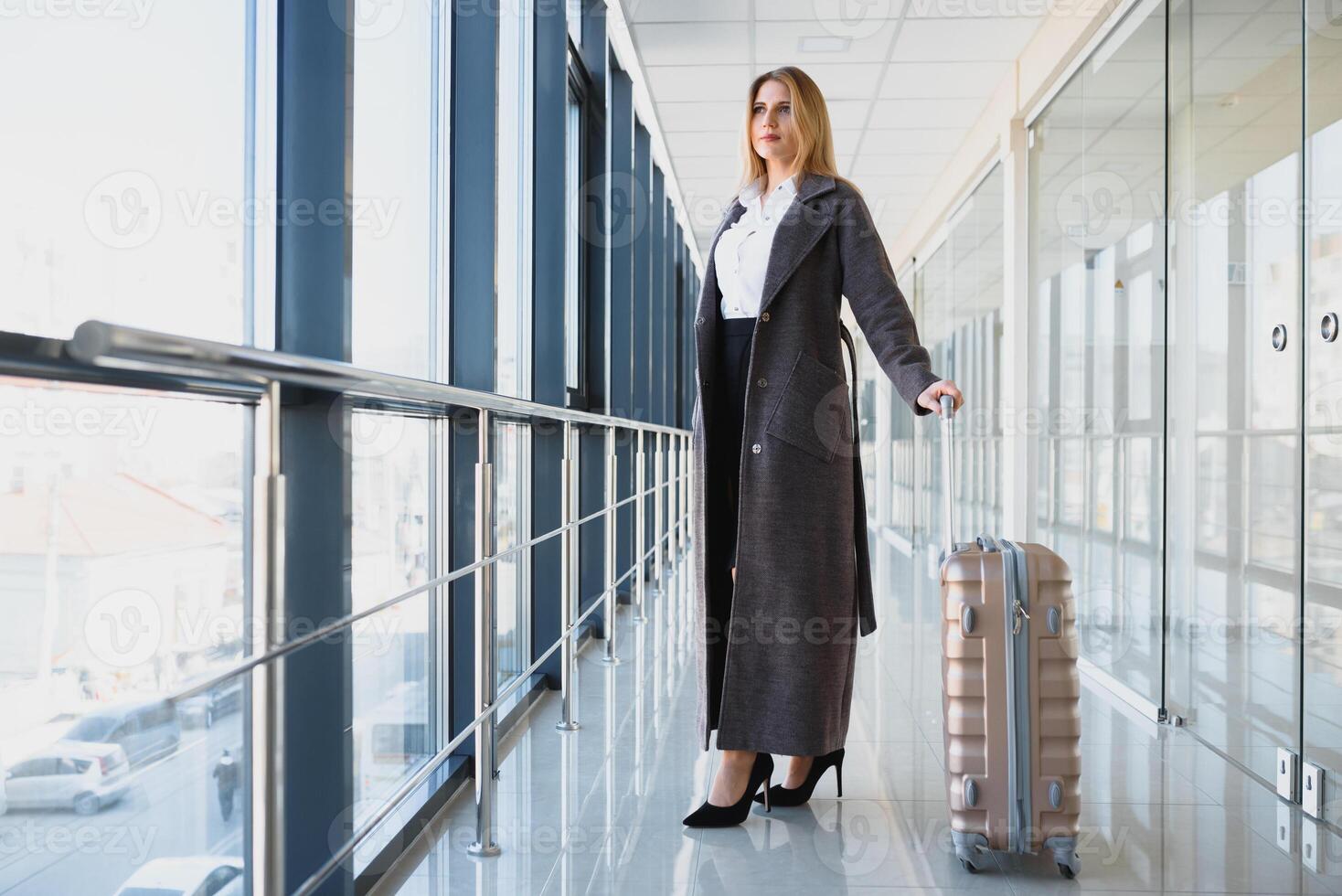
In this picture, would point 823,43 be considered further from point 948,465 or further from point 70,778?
point 70,778

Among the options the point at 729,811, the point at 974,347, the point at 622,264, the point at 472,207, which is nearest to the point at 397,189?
the point at 472,207

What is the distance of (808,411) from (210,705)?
1011 millimetres

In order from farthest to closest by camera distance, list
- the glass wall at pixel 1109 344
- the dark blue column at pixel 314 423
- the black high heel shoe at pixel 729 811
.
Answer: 1. the glass wall at pixel 1109 344
2. the black high heel shoe at pixel 729 811
3. the dark blue column at pixel 314 423

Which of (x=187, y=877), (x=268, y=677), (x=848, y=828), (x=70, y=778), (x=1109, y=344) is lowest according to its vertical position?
(x=848, y=828)

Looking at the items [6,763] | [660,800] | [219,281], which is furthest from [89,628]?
[660,800]

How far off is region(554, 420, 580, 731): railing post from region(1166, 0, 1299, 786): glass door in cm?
143

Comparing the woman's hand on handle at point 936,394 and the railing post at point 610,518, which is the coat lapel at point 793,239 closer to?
the woman's hand on handle at point 936,394

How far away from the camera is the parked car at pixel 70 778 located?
85 centimetres

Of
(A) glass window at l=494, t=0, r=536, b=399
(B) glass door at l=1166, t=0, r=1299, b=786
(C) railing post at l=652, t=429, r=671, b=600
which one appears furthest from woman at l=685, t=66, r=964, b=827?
(C) railing post at l=652, t=429, r=671, b=600

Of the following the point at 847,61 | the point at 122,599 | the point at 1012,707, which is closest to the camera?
the point at 122,599

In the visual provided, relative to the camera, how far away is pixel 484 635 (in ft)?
5.30

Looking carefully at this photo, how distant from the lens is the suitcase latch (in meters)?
1.57

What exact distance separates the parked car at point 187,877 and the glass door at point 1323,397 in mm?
1812

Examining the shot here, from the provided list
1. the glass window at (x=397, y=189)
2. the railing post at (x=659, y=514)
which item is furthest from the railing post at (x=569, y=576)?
the railing post at (x=659, y=514)
